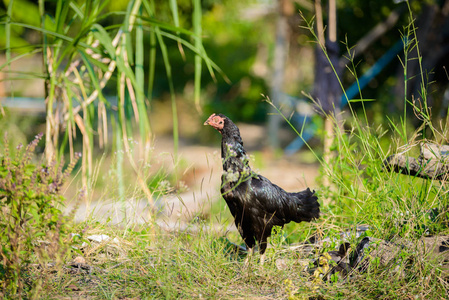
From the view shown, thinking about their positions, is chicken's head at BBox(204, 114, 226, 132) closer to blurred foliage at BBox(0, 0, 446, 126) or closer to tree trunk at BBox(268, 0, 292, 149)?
blurred foliage at BBox(0, 0, 446, 126)

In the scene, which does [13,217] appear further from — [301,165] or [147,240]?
[301,165]

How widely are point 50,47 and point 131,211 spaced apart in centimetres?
124

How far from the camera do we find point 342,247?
2906 millimetres

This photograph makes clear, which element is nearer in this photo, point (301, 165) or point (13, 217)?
point (13, 217)

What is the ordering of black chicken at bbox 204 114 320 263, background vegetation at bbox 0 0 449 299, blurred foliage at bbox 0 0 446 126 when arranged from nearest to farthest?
background vegetation at bbox 0 0 449 299 < black chicken at bbox 204 114 320 263 < blurred foliage at bbox 0 0 446 126

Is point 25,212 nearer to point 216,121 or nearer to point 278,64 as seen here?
point 216,121

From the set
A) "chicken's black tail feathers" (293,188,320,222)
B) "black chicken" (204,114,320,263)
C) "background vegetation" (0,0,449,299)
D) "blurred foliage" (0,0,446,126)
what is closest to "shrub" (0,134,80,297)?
"background vegetation" (0,0,449,299)

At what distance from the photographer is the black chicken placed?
3.08 meters

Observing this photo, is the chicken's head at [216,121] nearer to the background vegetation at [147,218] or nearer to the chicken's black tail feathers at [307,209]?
the background vegetation at [147,218]


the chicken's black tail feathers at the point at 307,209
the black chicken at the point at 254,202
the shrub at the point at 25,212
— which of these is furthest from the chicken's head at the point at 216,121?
the shrub at the point at 25,212

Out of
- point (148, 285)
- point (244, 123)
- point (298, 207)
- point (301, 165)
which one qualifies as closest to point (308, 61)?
point (244, 123)

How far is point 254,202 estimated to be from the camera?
A: 3129mm

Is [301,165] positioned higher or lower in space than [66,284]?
lower

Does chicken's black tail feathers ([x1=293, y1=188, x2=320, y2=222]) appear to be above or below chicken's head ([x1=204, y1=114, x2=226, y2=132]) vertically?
below
